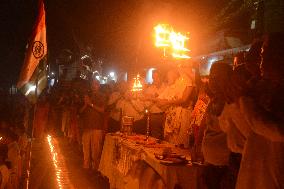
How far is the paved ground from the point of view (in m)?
8.93

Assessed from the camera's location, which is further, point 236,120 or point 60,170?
point 60,170

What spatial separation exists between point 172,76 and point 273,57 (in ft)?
18.7

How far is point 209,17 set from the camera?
14.2m

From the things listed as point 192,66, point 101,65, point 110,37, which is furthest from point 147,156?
point 101,65

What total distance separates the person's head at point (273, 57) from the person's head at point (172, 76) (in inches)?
217

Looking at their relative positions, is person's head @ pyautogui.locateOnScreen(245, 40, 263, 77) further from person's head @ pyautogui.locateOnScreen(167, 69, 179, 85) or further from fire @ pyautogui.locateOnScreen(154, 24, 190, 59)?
person's head @ pyautogui.locateOnScreen(167, 69, 179, 85)

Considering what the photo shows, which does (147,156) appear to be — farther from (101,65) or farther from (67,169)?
(101,65)

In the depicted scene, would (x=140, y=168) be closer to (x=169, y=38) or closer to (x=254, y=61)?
(x=169, y=38)

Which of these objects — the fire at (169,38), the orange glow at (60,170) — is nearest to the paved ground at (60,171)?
the orange glow at (60,170)

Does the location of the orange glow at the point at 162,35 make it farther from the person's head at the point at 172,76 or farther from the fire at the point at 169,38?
the person's head at the point at 172,76

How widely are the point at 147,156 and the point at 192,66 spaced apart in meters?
2.59

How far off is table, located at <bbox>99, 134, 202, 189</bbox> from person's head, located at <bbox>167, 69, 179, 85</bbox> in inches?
A: 64.9

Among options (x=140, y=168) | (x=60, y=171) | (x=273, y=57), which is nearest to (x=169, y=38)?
(x=140, y=168)

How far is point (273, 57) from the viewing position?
2.44 m
